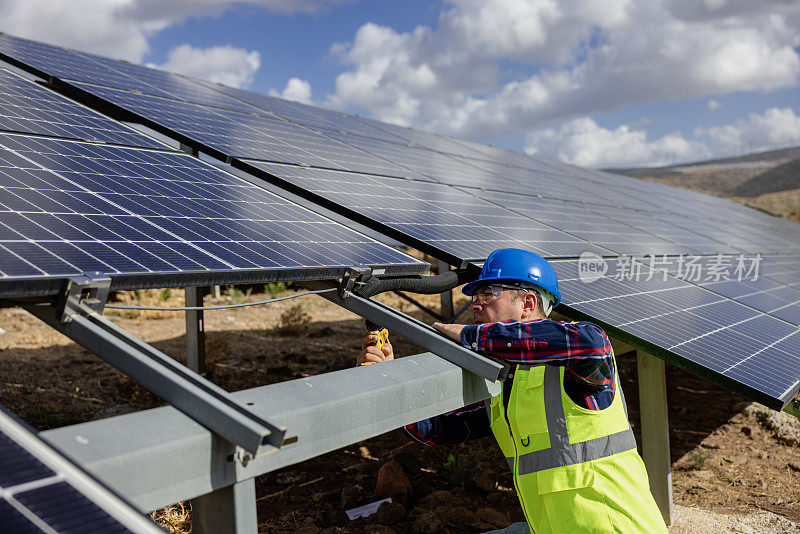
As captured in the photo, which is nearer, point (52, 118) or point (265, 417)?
Result: point (265, 417)

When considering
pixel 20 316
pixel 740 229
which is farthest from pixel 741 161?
pixel 20 316

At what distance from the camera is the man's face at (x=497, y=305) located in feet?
14.2

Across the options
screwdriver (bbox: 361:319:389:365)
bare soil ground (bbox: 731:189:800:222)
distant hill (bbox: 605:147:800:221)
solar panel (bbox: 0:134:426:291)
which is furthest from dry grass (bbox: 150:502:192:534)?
distant hill (bbox: 605:147:800:221)

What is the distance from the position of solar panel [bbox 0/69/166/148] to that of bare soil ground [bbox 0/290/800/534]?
12.2 ft

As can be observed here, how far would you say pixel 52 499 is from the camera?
70.4 inches

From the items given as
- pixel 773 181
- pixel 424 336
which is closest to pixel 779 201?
pixel 773 181

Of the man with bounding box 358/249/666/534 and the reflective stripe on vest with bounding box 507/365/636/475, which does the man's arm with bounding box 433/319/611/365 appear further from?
the reflective stripe on vest with bounding box 507/365/636/475

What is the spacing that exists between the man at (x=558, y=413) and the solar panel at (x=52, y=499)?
227 centimetres

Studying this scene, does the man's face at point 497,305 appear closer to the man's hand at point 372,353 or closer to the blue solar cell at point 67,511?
the man's hand at point 372,353

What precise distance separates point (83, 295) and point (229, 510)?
3.69ft

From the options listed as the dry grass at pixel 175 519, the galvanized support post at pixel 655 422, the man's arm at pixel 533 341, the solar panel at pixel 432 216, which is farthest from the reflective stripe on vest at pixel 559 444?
the dry grass at pixel 175 519

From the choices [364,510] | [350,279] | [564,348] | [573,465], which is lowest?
[364,510]

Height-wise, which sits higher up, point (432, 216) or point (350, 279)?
point (432, 216)

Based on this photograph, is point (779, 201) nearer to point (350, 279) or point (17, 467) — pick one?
point (350, 279)
